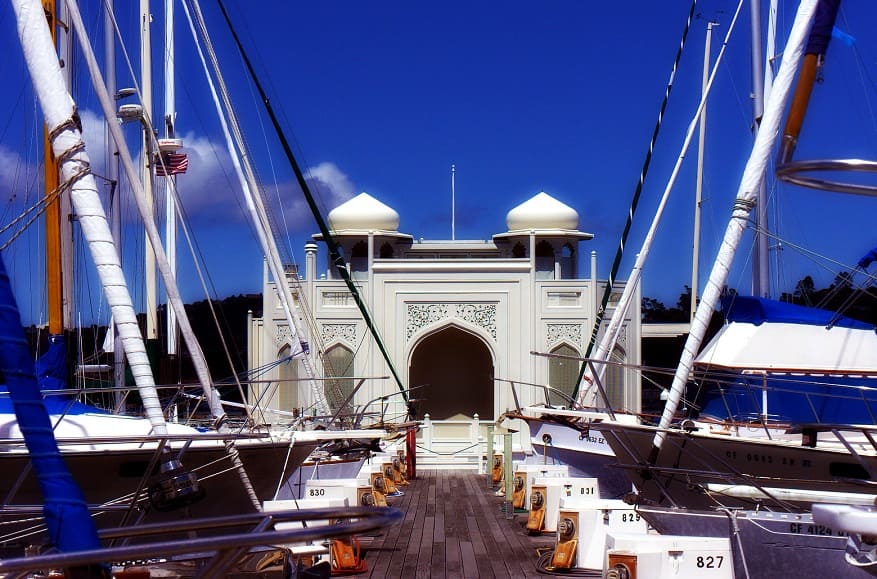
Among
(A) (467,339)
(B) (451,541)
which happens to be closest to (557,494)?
(B) (451,541)

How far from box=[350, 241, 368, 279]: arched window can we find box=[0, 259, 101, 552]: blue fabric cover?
24579 millimetres

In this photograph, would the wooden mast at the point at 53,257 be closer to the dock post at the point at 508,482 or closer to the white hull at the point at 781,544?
the dock post at the point at 508,482

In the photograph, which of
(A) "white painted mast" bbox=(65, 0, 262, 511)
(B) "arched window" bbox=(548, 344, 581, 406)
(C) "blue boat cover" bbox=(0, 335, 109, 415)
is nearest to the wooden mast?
(C) "blue boat cover" bbox=(0, 335, 109, 415)

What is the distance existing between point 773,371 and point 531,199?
18078mm

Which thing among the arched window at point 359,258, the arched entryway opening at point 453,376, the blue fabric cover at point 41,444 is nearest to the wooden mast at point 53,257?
the blue fabric cover at point 41,444

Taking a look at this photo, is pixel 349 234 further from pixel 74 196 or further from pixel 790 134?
pixel 790 134

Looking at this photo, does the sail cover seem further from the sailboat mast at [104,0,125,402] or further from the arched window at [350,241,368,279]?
the arched window at [350,241,368,279]

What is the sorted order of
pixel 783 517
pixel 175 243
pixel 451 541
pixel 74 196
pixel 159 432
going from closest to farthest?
pixel 74 196, pixel 783 517, pixel 159 432, pixel 451 541, pixel 175 243

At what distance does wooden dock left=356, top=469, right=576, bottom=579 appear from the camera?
38.8 ft

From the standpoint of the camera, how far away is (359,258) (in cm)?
3088

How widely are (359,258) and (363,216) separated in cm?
113

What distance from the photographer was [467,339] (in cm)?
3081

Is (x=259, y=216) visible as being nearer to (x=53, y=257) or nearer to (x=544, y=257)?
(x=53, y=257)

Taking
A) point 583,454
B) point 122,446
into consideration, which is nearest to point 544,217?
point 583,454
